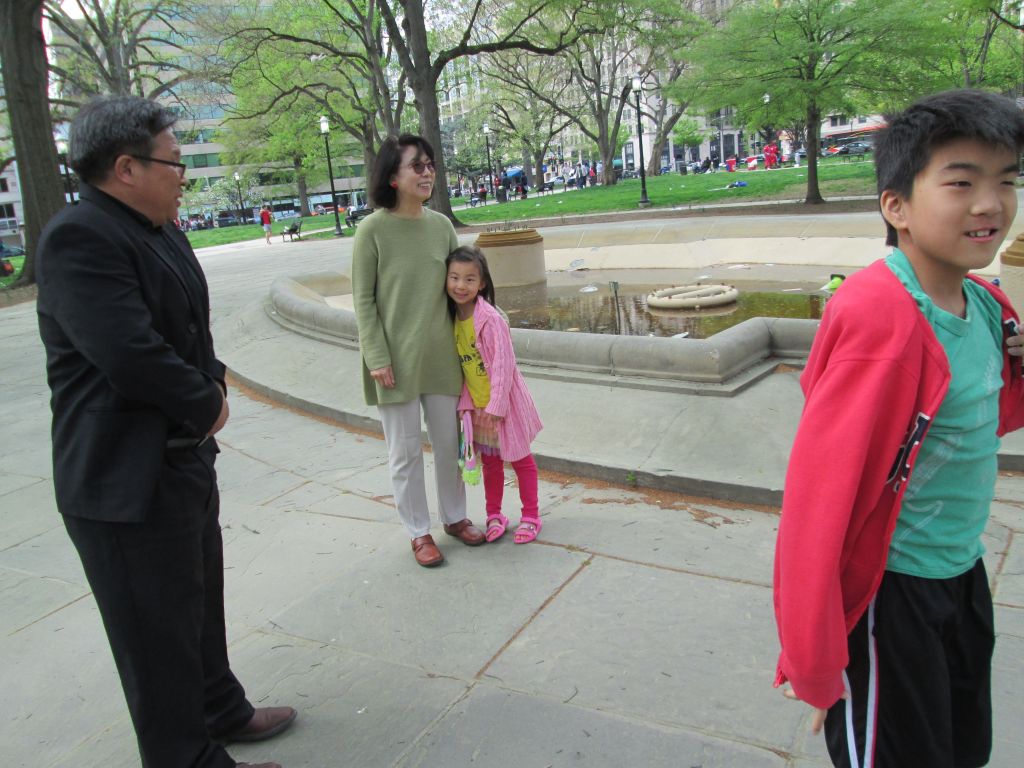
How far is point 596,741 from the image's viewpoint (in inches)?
101

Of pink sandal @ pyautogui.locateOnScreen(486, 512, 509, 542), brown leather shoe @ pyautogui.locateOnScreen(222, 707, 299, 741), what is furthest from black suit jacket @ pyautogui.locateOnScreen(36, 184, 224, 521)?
pink sandal @ pyautogui.locateOnScreen(486, 512, 509, 542)

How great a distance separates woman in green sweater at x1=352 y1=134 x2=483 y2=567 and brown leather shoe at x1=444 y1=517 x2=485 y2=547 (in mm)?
215

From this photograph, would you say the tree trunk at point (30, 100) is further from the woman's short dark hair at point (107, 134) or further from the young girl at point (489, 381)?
the woman's short dark hair at point (107, 134)

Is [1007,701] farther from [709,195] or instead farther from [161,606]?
[709,195]

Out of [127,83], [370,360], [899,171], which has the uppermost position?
[127,83]

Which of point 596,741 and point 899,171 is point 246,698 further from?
point 899,171

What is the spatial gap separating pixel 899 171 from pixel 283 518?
13.0 ft

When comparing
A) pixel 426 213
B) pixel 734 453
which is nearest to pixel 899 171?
pixel 426 213

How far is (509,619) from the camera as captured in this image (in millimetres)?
3377

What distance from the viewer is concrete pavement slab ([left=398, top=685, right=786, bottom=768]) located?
8.09ft

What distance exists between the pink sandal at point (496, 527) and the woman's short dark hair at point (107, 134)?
2570 millimetres

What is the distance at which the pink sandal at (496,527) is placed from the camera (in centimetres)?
414

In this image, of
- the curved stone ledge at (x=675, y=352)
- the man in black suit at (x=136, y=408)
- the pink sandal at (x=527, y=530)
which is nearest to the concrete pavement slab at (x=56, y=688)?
the man in black suit at (x=136, y=408)

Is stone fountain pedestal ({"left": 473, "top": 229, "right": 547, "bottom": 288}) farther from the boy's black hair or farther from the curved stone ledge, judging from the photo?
the boy's black hair
